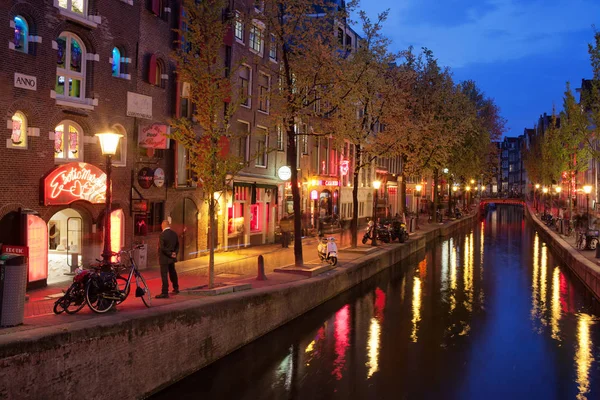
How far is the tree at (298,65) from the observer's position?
20344mm

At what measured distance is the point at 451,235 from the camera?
5031cm

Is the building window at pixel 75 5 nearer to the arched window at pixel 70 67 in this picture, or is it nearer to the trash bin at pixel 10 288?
the arched window at pixel 70 67

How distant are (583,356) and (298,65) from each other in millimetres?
13601

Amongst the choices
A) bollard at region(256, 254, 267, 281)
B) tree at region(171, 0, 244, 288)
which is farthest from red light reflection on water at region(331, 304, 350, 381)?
tree at region(171, 0, 244, 288)

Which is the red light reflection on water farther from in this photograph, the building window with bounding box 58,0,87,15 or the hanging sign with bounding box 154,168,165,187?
the building window with bounding box 58,0,87,15

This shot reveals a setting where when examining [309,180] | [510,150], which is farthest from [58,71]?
[510,150]

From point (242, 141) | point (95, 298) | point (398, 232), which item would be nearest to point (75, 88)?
point (95, 298)

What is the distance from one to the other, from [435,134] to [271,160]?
14174 millimetres

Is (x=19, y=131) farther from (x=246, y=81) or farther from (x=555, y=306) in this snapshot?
(x=555, y=306)

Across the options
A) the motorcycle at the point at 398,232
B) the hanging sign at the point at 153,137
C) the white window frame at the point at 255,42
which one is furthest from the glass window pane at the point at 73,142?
the motorcycle at the point at 398,232

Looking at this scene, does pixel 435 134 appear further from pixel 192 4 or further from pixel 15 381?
pixel 15 381

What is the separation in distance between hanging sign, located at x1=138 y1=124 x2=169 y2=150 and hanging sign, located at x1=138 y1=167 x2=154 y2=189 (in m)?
0.82

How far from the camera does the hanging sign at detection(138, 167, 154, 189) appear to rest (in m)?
19.9

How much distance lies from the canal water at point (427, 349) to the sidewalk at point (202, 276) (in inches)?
68.7
